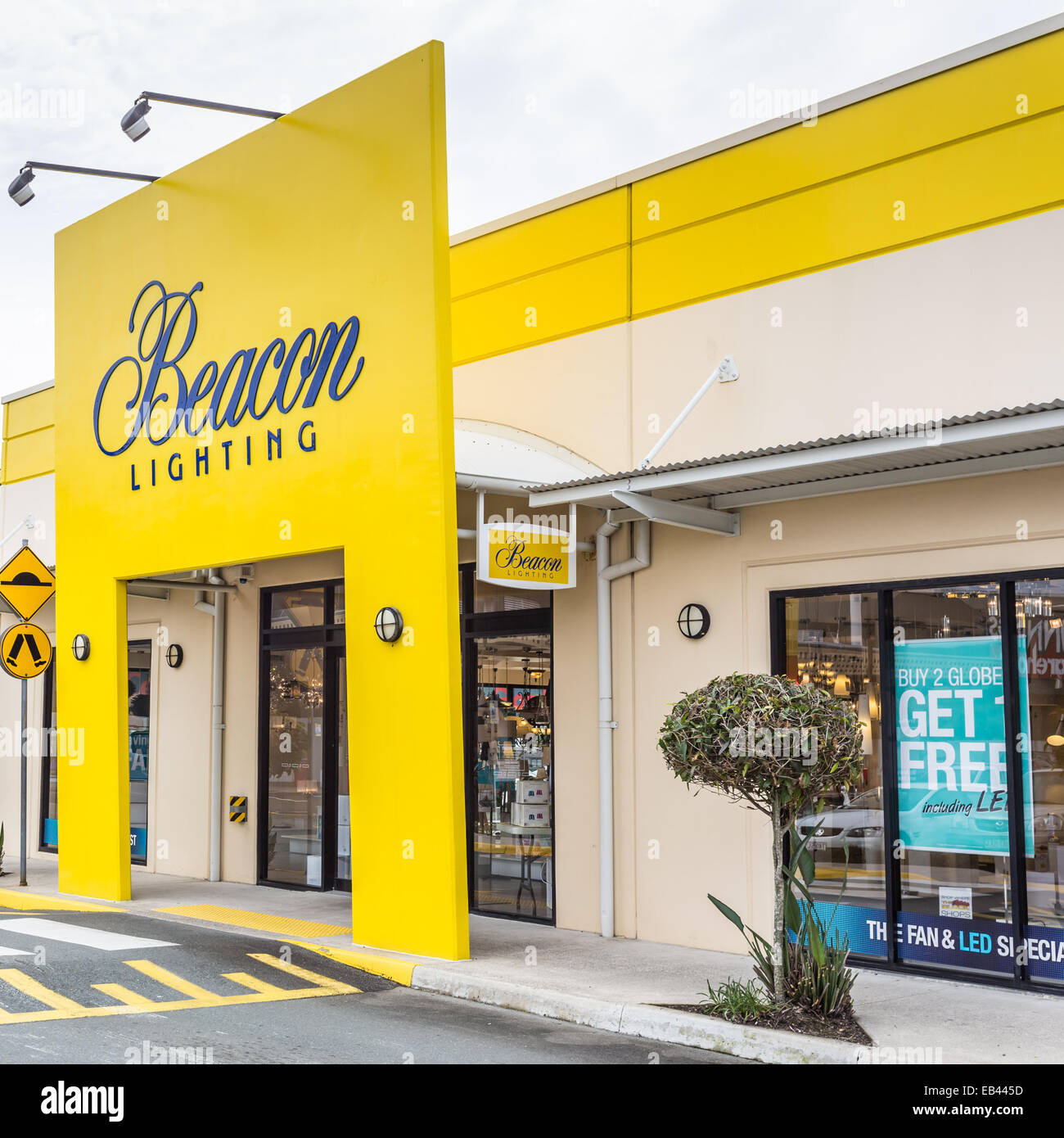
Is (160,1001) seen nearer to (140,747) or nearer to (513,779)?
(513,779)

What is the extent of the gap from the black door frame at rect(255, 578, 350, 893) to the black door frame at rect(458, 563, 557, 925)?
1619 millimetres

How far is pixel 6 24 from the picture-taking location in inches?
395

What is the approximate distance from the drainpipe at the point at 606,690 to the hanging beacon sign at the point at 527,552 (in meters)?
0.45

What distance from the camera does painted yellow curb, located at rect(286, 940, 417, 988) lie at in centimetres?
857

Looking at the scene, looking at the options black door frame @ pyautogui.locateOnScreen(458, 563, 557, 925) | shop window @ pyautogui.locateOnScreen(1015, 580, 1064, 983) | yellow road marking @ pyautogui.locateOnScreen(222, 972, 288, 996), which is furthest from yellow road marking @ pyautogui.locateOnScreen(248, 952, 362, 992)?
shop window @ pyautogui.locateOnScreen(1015, 580, 1064, 983)

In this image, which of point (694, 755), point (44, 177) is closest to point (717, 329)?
point (694, 755)

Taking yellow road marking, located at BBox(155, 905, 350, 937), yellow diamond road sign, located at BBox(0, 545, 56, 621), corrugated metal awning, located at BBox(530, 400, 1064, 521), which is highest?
corrugated metal awning, located at BBox(530, 400, 1064, 521)

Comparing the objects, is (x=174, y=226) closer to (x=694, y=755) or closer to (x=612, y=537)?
(x=612, y=537)

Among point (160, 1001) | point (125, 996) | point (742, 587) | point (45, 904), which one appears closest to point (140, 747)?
point (45, 904)

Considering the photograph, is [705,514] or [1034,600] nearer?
[1034,600]

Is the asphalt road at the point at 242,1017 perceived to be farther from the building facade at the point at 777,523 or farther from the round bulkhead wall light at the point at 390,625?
the round bulkhead wall light at the point at 390,625

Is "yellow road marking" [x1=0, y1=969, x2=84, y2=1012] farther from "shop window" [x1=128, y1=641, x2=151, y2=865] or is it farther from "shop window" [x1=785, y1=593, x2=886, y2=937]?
"shop window" [x1=128, y1=641, x2=151, y2=865]

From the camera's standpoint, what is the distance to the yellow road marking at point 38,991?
726 cm

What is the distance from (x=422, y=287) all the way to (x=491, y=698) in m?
3.96
